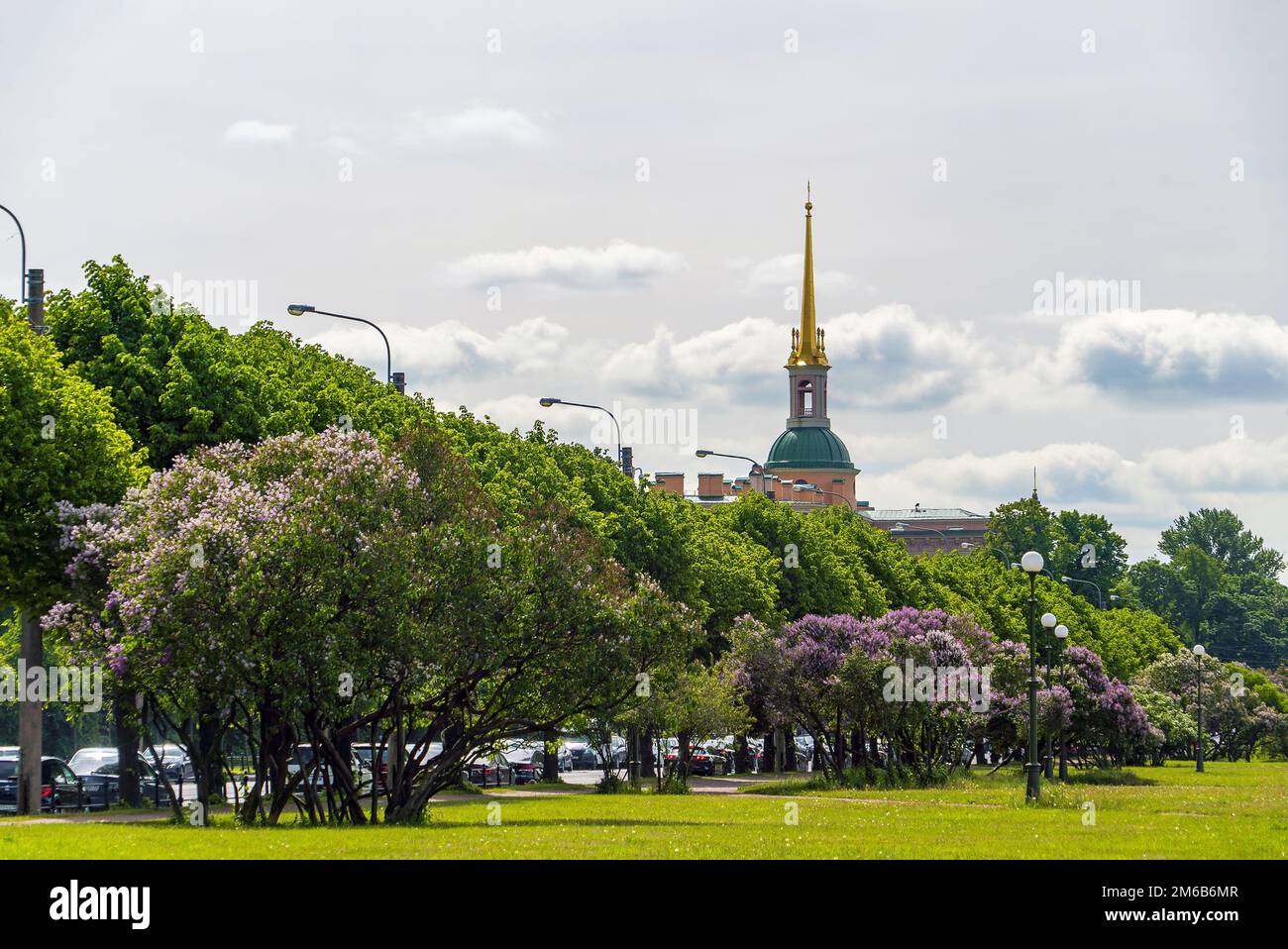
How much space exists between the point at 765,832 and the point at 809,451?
165184 millimetres

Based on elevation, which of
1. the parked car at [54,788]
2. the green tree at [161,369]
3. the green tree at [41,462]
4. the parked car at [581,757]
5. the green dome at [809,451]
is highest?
the green dome at [809,451]

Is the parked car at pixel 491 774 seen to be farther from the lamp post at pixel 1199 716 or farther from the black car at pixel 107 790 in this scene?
the lamp post at pixel 1199 716

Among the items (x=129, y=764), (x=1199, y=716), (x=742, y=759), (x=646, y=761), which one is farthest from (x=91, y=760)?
(x=1199, y=716)

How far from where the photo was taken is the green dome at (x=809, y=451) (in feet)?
621

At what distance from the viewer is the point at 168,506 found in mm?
29625

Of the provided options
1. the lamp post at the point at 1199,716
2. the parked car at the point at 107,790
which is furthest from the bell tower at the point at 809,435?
the parked car at the point at 107,790

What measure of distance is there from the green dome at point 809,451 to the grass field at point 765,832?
14736 centimetres

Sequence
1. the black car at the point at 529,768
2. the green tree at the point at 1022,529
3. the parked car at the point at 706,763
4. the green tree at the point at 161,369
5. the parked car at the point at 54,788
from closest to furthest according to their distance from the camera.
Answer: the green tree at the point at 161,369
the parked car at the point at 54,788
the black car at the point at 529,768
the parked car at the point at 706,763
the green tree at the point at 1022,529

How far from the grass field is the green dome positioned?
14736cm

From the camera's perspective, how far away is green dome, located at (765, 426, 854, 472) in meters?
189

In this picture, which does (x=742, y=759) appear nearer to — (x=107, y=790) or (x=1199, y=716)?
(x=1199, y=716)

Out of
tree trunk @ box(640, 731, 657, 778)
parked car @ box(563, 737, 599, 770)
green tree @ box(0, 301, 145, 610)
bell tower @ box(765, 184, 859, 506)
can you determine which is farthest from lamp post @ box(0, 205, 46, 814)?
bell tower @ box(765, 184, 859, 506)
